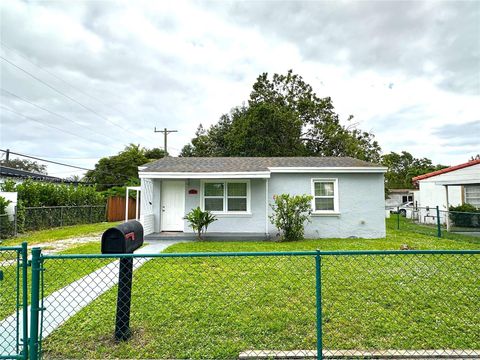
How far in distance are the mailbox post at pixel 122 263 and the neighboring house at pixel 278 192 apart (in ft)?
26.6

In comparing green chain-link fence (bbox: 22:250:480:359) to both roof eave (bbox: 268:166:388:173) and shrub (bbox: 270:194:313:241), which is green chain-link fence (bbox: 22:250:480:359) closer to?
shrub (bbox: 270:194:313:241)

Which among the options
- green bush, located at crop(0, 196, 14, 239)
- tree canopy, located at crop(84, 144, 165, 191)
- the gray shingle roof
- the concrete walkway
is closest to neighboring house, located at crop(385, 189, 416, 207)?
the gray shingle roof

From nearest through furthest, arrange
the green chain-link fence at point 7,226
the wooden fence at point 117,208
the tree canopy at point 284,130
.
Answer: the green chain-link fence at point 7,226 → the wooden fence at point 117,208 → the tree canopy at point 284,130

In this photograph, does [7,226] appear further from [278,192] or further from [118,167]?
[118,167]

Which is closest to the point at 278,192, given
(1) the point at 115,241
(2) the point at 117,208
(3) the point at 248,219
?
(3) the point at 248,219

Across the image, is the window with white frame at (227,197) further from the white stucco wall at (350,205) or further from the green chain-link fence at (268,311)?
the green chain-link fence at (268,311)

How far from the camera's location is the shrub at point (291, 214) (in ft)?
34.7

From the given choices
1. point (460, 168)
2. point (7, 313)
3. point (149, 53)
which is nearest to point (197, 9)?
point (149, 53)

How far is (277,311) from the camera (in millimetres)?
3916

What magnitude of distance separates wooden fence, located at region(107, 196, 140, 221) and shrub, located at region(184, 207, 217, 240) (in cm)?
1108

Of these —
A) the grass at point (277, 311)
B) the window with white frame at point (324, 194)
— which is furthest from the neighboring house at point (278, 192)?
the grass at point (277, 311)

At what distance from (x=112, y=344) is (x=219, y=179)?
8.83 m

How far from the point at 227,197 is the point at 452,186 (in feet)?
49.6

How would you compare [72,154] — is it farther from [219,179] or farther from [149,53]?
[219,179]
